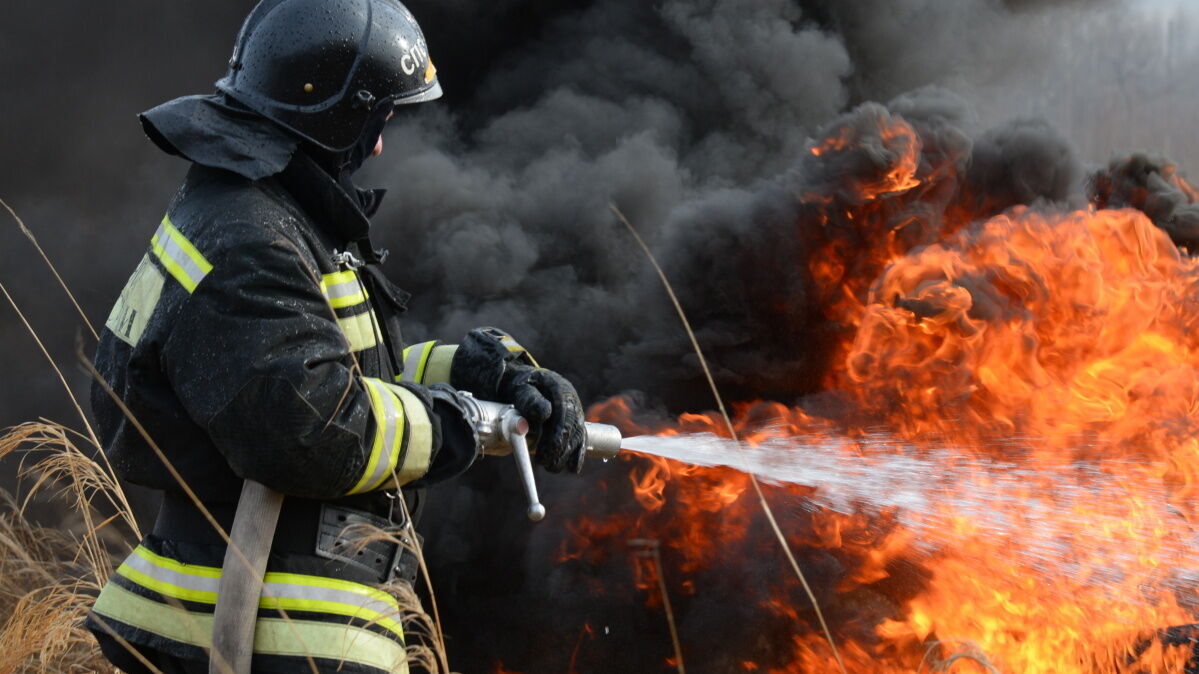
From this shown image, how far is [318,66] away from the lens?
254 centimetres

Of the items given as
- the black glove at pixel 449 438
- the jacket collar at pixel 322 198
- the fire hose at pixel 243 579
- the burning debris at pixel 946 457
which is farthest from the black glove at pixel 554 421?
the burning debris at pixel 946 457

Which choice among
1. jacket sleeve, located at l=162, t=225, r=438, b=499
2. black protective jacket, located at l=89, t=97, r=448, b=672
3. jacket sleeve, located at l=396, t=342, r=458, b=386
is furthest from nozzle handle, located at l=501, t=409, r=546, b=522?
jacket sleeve, located at l=396, t=342, r=458, b=386

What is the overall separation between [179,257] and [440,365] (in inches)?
41.6

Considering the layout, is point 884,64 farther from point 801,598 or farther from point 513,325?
point 801,598

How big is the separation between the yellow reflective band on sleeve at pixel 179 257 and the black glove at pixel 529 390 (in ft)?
3.04

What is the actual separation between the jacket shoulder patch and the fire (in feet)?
12.9

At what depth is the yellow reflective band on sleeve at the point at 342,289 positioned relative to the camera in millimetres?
2459

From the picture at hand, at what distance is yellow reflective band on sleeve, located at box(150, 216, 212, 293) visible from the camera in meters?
2.20

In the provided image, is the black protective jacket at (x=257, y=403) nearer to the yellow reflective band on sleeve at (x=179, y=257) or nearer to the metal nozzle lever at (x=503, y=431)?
the yellow reflective band on sleeve at (x=179, y=257)

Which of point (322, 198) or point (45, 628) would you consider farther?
point (45, 628)

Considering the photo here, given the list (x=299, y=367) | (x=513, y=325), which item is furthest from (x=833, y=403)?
(x=299, y=367)

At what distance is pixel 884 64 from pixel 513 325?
3.80 m

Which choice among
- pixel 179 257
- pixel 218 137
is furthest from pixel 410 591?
pixel 218 137

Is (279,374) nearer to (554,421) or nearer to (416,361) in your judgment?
(554,421)
